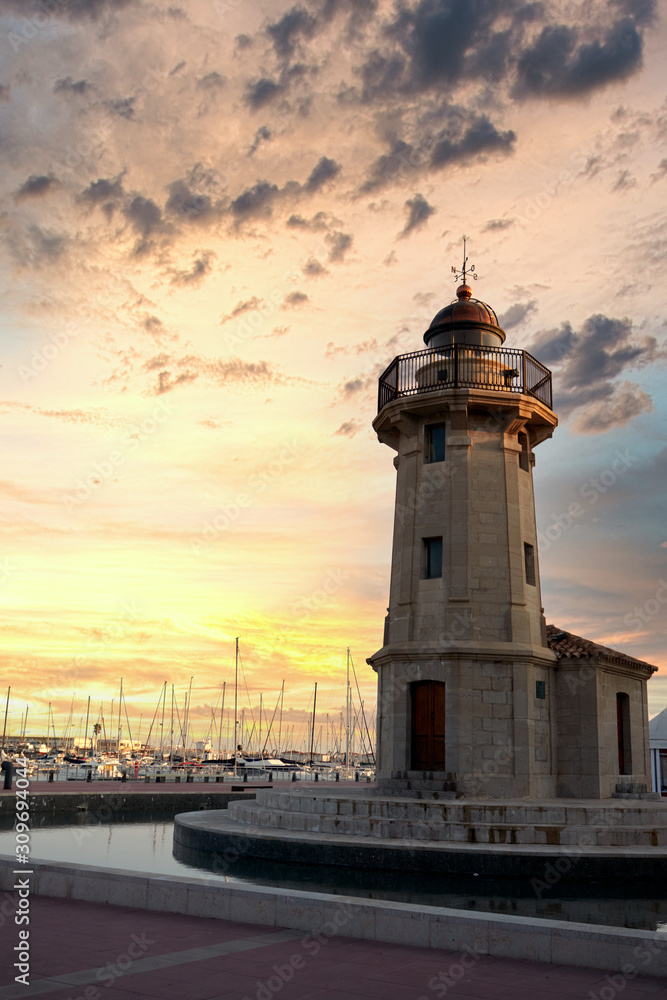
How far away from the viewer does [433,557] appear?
1054 inches

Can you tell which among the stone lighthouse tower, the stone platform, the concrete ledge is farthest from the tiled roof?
the concrete ledge

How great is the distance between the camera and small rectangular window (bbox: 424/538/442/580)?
26562mm

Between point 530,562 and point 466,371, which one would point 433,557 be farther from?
point 466,371

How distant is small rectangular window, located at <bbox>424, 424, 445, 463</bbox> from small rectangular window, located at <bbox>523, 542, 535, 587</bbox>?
3.93 m

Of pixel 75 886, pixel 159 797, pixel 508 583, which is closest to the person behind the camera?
pixel 75 886

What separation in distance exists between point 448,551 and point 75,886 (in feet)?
54.7

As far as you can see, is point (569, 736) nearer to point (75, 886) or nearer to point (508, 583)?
point (508, 583)

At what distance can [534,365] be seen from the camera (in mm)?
28281

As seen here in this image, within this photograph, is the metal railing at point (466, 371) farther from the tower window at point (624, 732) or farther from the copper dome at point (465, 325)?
the tower window at point (624, 732)

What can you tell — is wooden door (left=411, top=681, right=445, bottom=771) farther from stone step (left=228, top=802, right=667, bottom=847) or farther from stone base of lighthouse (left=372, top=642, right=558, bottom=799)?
stone step (left=228, top=802, right=667, bottom=847)

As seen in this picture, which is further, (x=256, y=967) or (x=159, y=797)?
(x=159, y=797)

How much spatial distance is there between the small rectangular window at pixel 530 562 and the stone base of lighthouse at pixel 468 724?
241cm

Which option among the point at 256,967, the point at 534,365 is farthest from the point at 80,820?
the point at 256,967

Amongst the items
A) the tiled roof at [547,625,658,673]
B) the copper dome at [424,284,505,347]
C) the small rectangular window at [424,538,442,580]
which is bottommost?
the tiled roof at [547,625,658,673]
